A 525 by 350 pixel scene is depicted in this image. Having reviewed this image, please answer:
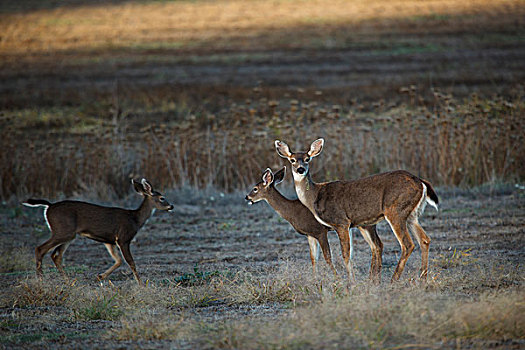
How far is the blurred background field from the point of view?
54.3 ft

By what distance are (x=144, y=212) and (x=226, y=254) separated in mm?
1506

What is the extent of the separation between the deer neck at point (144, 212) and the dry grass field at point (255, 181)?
705 millimetres

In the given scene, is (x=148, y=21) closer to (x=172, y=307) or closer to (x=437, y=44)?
(x=437, y=44)

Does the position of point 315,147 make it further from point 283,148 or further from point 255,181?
point 255,181

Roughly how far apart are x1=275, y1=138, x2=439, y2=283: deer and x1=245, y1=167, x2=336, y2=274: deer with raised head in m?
0.29

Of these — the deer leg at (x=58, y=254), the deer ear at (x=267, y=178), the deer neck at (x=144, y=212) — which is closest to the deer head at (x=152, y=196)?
the deer neck at (x=144, y=212)

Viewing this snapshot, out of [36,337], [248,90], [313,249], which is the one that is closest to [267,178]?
[313,249]

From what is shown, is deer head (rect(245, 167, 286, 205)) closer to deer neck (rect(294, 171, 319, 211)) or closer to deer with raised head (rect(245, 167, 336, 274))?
deer with raised head (rect(245, 167, 336, 274))

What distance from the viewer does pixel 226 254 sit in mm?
12031

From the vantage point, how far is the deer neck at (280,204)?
10.8 meters

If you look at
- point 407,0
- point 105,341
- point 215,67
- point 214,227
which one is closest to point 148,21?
point 215,67

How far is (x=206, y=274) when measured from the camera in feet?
33.5

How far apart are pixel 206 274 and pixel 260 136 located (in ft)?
24.7

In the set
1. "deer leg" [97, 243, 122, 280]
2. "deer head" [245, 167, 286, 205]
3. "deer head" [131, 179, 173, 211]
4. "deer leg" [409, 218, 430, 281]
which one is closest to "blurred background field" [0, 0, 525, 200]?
"deer head" [131, 179, 173, 211]
